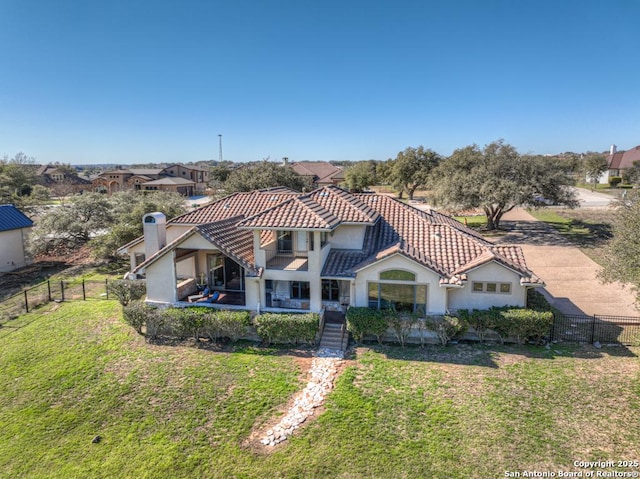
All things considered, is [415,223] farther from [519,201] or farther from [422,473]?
[519,201]

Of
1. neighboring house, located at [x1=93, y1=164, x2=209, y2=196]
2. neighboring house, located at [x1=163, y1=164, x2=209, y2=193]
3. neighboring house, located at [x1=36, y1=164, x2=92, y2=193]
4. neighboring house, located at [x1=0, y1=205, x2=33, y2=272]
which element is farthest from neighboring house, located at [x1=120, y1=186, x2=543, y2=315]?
neighboring house, located at [x1=36, y1=164, x2=92, y2=193]

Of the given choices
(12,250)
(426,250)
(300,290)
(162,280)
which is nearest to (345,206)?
(426,250)

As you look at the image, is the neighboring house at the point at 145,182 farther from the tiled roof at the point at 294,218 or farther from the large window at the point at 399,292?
the large window at the point at 399,292

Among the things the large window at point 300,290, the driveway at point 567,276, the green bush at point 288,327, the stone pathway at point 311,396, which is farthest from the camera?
the driveway at point 567,276

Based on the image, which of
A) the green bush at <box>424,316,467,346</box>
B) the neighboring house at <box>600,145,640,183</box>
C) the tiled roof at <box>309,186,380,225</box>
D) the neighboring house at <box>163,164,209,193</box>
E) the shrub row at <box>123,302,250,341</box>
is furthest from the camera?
the neighboring house at <box>163,164,209,193</box>

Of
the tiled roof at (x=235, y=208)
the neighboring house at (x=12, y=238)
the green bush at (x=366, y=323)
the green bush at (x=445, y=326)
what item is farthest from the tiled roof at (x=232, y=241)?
the neighboring house at (x=12, y=238)

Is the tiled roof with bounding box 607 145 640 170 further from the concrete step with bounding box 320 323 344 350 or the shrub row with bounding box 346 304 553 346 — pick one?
the concrete step with bounding box 320 323 344 350
